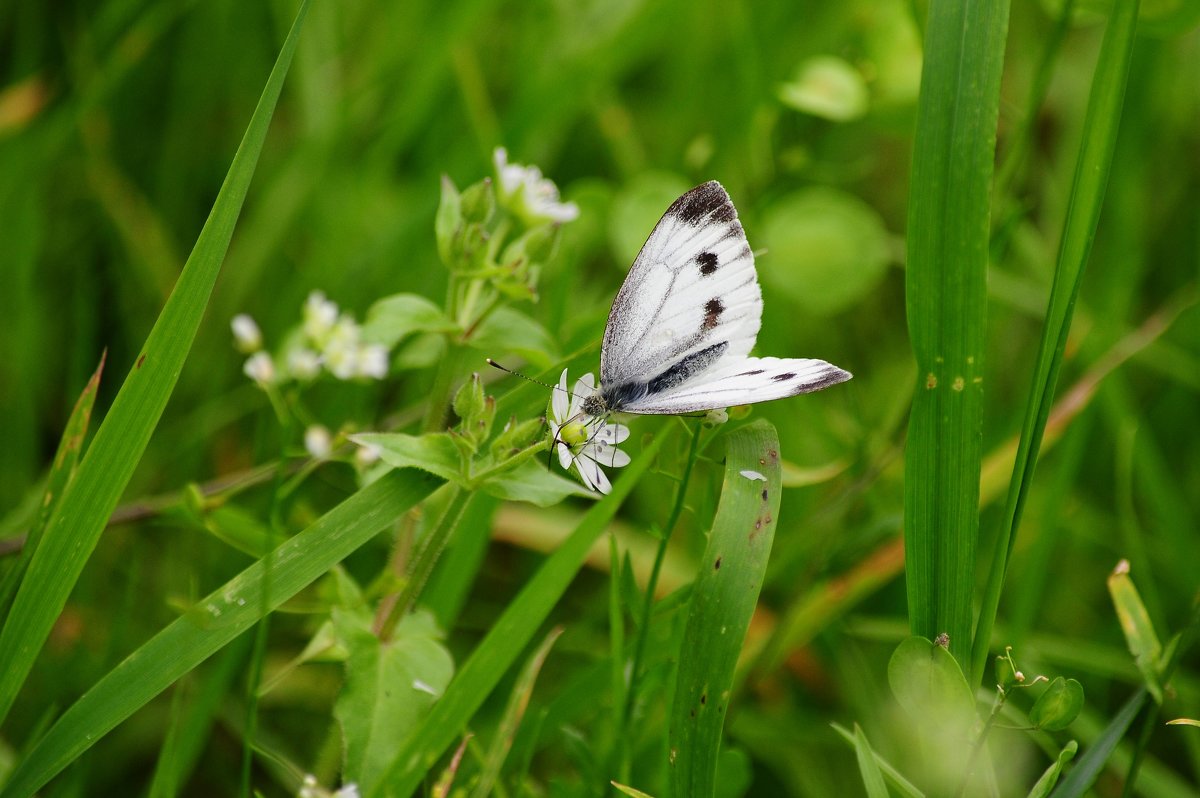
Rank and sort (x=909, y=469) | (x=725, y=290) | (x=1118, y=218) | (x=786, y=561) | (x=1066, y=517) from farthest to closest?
1. (x=1118, y=218)
2. (x=1066, y=517)
3. (x=786, y=561)
4. (x=725, y=290)
5. (x=909, y=469)

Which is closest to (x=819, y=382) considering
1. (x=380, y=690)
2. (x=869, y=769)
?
(x=869, y=769)

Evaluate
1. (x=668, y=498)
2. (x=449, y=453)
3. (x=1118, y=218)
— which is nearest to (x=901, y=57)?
(x=1118, y=218)

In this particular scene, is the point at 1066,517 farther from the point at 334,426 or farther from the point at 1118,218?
the point at 334,426

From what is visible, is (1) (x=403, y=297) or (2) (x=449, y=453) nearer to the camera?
(2) (x=449, y=453)

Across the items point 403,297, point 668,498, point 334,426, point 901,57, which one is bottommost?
point 668,498

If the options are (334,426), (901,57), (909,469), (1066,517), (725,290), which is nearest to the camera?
(909,469)
